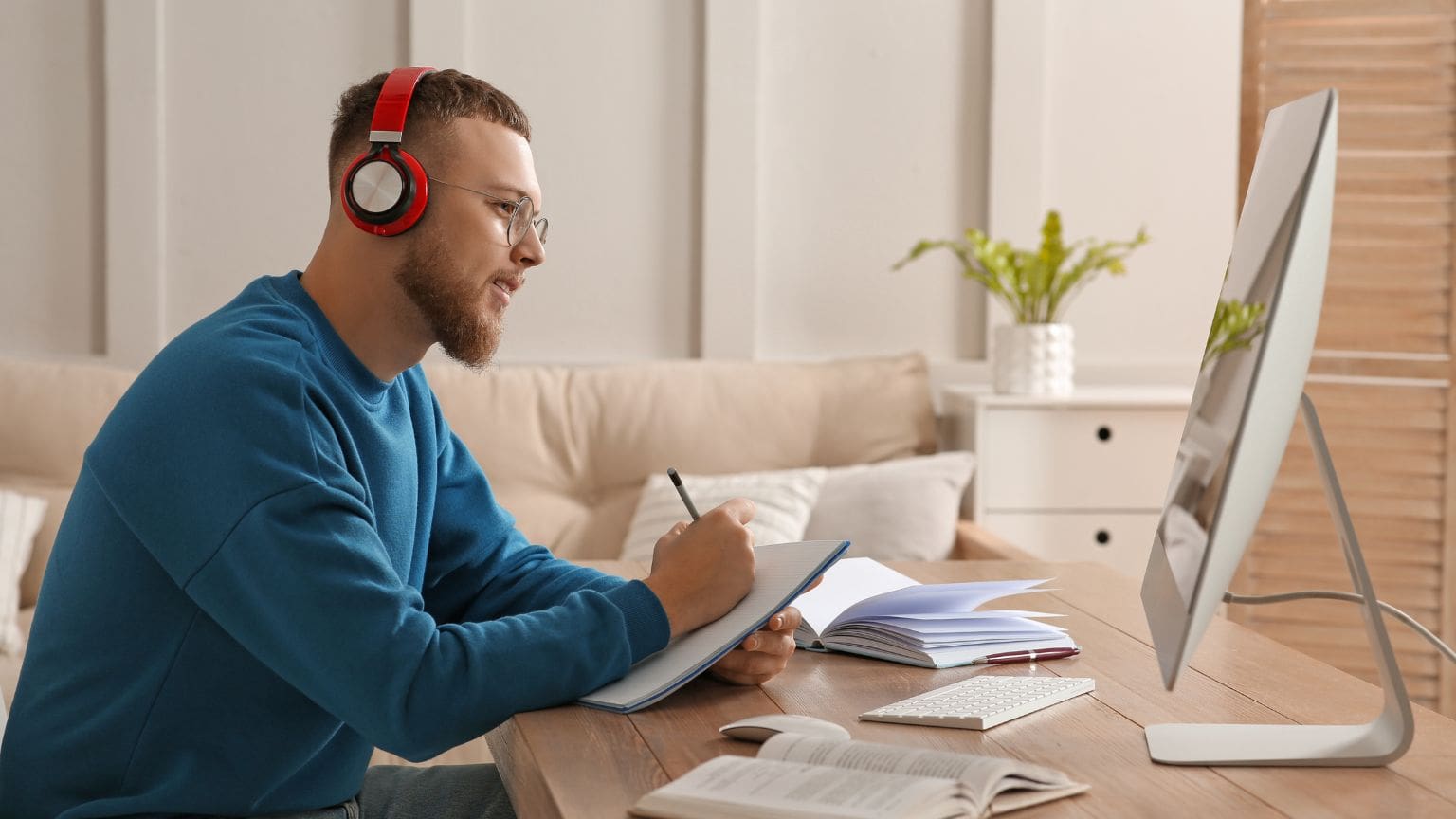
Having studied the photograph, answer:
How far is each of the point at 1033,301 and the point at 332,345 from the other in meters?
2.14

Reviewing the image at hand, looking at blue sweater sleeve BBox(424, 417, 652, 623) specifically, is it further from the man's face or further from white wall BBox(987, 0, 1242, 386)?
white wall BBox(987, 0, 1242, 386)

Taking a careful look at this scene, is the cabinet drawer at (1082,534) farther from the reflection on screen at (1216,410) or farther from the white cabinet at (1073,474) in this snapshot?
the reflection on screen at (1216,410)

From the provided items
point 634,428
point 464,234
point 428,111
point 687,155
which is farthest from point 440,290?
point 687,155

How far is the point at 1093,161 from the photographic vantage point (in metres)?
3.47

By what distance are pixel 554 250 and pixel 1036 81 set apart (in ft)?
4.24

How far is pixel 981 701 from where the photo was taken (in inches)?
41.8

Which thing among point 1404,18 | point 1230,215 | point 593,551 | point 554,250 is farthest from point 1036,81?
point 593,551

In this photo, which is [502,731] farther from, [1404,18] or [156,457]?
[1404,18]

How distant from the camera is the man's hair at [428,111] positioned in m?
1.27

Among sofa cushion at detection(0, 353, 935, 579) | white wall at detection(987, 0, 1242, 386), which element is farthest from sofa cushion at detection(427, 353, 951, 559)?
white wall at detection(987, 0, 1242, 386)

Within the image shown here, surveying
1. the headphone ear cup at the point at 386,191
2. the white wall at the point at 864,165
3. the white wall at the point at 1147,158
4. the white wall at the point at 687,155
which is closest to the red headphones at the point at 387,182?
the headphone ear cup at the point at 386,191

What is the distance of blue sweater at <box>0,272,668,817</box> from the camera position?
0.99 meters

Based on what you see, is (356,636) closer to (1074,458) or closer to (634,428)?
(634,428)

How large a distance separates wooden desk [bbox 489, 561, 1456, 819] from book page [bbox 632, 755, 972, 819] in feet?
0.16
